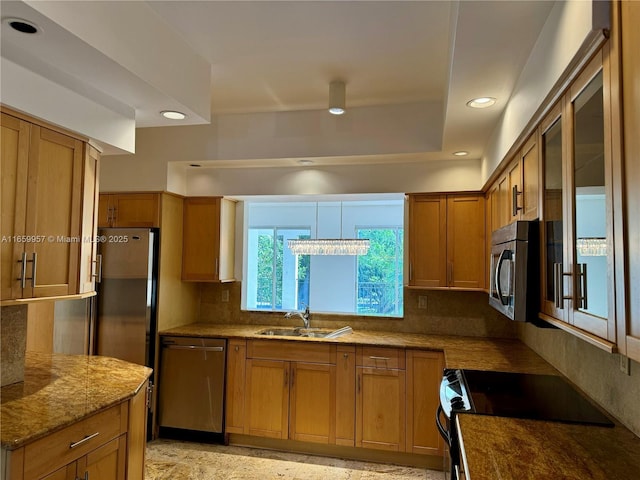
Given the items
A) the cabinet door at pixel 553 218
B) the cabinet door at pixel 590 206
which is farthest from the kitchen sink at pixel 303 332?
the cabinet door at pixel 590 206

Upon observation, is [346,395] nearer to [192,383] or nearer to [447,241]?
[192,383]

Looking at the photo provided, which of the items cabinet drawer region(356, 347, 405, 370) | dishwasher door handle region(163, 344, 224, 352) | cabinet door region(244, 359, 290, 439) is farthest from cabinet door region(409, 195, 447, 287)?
dishwasher door handle region(163, 344, 224, 352)

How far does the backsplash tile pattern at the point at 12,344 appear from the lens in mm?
2250

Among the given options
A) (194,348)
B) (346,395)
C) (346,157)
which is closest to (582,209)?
(346,157)

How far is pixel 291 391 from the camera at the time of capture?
368cm

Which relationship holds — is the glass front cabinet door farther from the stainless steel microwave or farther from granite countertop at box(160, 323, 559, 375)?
granite countertop at box(160, 323, 559, 375)

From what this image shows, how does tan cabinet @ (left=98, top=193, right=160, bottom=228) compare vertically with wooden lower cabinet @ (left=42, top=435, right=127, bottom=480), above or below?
above

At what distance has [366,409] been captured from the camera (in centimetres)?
354

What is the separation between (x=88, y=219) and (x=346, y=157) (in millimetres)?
2044

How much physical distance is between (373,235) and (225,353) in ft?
13.7

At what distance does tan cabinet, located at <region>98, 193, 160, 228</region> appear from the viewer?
390 cm

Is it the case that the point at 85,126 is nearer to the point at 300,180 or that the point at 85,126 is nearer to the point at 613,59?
the point at 300,180

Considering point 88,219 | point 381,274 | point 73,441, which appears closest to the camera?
point 73,441

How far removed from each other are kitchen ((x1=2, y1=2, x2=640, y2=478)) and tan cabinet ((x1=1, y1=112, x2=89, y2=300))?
13cm
